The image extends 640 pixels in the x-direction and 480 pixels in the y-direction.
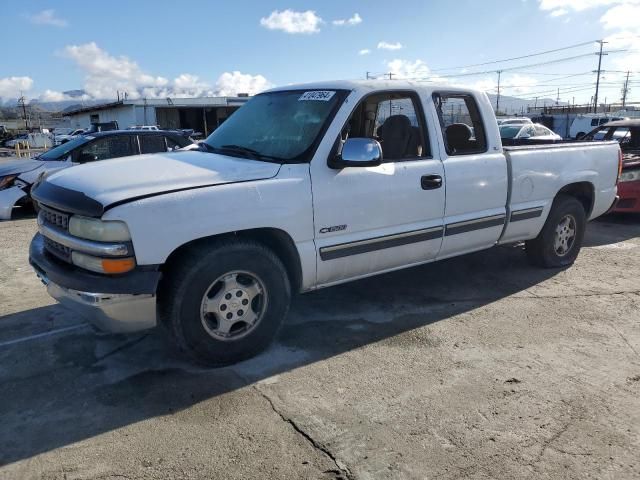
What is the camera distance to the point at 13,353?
12.6ft

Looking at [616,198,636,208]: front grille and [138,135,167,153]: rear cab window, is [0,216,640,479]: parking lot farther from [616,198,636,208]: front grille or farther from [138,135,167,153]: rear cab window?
[138,135,167,153]: rear cab window

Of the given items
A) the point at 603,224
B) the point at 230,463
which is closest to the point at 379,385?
the point at 230,463

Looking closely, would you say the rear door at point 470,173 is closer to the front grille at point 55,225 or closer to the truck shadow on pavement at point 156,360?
the truck shadow on pavement at point 156,360

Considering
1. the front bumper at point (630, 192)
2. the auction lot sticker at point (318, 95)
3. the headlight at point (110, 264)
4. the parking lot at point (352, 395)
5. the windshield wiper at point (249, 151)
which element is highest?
the auction lot sticker at point (318, 95)

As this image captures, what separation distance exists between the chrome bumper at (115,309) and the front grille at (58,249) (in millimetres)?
202

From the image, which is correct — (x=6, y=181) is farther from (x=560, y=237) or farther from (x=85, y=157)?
(x=560, y=237)

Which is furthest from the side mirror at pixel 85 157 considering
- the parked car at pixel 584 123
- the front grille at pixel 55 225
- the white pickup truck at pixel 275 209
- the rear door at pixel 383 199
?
the parked car at pixel 584 123

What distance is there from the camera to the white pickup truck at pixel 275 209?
3.16 metres

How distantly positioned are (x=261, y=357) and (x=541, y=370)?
6.40 feet

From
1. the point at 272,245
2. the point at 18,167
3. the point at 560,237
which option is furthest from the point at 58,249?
the point at 18,167

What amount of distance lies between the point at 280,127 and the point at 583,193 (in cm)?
376

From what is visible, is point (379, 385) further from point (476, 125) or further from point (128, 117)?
point (128, 117)

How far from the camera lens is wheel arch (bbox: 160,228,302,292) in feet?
11.0

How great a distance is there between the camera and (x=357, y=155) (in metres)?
3.71
